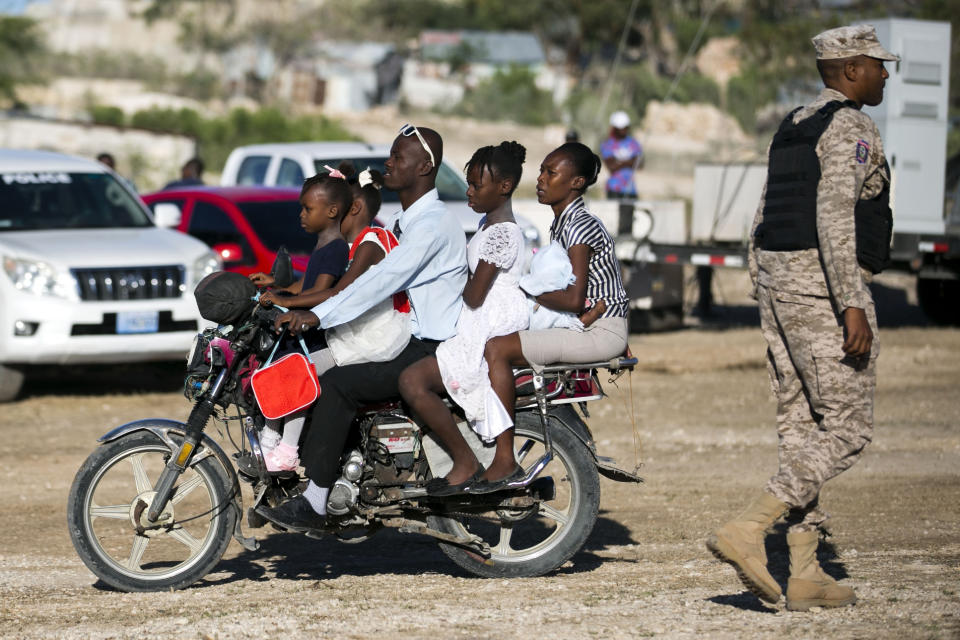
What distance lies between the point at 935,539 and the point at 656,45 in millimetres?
68442

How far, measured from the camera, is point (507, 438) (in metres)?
6.15

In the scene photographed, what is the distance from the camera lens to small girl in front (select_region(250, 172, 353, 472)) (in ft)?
20.0

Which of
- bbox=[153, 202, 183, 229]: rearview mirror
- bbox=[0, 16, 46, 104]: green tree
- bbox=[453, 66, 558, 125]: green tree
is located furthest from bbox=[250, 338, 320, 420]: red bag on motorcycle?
bbox=[453, 66, 558, 125]: green tree

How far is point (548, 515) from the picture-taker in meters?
6.35

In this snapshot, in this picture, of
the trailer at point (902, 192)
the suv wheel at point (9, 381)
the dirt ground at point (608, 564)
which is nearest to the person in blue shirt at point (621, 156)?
the trailer at point (902, 192)

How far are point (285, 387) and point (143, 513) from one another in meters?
0.88

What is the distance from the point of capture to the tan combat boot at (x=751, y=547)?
5.44 metres

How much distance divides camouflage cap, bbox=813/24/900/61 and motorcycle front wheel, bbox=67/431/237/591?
3.08 metres

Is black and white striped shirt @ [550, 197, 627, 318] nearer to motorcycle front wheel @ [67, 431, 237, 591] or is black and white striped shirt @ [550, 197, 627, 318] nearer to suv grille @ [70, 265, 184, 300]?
motorcycle front wheel @ [67, 431, 237, 591]

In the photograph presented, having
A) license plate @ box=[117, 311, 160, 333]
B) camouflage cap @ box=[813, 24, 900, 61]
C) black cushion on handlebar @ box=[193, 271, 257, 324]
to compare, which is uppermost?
camouflage cap @ box=[813, 24, 900, 61]

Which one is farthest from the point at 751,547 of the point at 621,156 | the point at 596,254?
the point at 621,156

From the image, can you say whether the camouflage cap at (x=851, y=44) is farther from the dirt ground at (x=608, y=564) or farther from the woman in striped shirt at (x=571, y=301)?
the dirt ground at (x=608, y=564)

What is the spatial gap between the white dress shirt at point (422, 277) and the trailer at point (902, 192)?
9047 mm

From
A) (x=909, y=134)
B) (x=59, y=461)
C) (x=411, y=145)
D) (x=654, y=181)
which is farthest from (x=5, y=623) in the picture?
(x=654, y=181)
